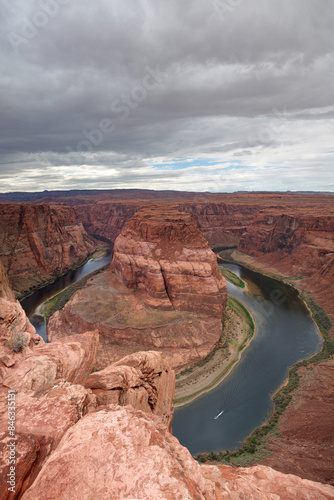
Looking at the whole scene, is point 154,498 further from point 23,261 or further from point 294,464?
point 23,261

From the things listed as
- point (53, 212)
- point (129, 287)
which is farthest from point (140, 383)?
point (53, 212)

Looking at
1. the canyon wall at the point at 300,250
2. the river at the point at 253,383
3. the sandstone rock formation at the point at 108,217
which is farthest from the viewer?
the sandstone rock formation at the point at 108,217

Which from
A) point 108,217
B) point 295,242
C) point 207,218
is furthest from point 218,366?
point 108,217

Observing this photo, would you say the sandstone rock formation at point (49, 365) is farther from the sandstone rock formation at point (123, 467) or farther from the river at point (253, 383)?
the river at point (253, 383)

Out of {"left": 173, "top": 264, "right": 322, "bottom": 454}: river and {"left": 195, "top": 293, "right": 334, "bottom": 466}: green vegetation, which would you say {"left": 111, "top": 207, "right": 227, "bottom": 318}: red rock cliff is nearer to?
{"left": 173, "top": 264, "right": 322, "bottom": 454}: river

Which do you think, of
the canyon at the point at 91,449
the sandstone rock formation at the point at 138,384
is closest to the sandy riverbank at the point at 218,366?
the sandstone rock formation at the point at 138,384

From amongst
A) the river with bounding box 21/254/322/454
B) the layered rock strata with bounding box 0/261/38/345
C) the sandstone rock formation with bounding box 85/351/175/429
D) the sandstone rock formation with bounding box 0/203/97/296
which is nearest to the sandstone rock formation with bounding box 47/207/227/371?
the river with bounding box 21/254/322/454
